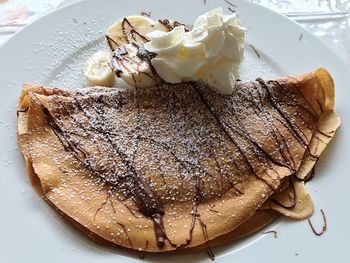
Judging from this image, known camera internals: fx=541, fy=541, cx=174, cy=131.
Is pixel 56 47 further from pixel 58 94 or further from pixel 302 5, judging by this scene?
pixel 302 5

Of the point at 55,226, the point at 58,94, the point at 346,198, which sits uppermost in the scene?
the point at 58,94

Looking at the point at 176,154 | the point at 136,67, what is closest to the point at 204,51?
the point at 136,67

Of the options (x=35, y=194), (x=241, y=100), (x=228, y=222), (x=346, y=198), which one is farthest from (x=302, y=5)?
(x=35, y=194)

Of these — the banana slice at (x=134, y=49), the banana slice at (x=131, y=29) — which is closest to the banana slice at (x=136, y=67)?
the banana slice at (x=134, y=49)

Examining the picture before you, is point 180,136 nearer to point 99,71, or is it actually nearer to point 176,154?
point 176,154

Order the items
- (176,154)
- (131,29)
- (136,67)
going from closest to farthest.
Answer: (176,154), (136,67), (131,29)

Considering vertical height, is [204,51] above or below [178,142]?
above

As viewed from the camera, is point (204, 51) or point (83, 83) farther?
point (83, 83)
